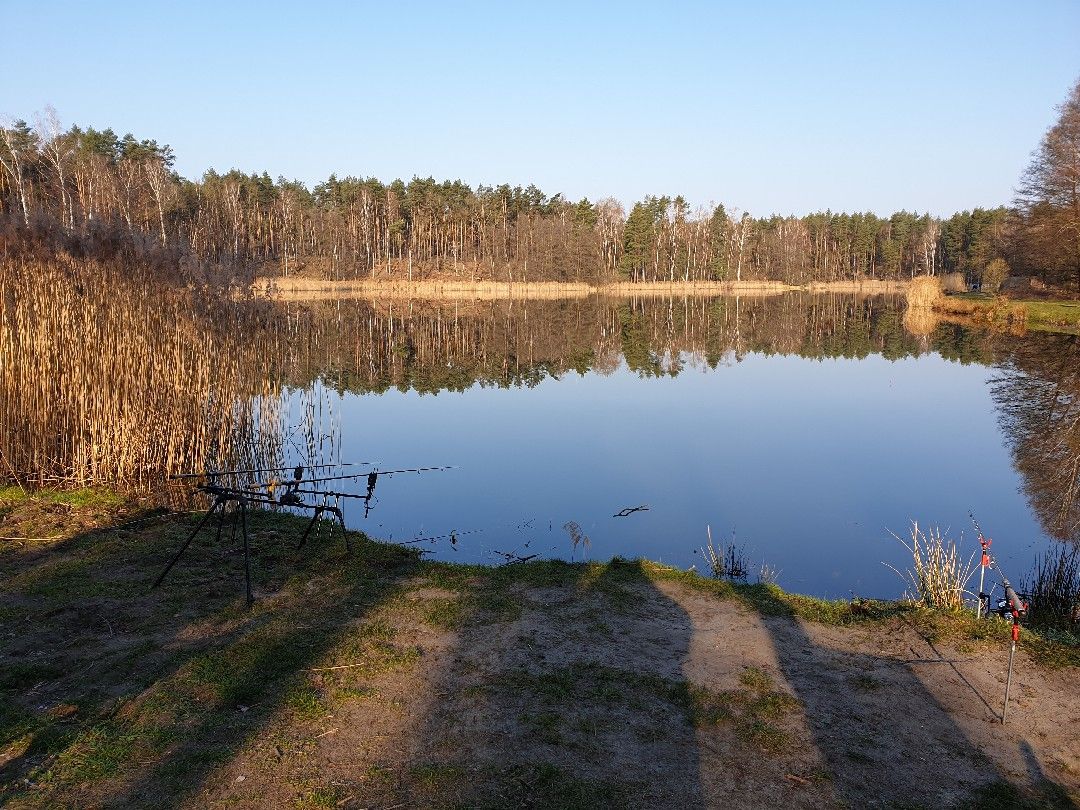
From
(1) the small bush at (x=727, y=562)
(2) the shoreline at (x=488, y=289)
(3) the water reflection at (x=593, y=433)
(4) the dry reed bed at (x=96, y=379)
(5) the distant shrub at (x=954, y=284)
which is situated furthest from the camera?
(5) the distant shrub at (x=954, y=284)

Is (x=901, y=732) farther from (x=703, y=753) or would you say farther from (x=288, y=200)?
(x=288, y=200)

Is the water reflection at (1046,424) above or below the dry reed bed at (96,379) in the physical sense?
below

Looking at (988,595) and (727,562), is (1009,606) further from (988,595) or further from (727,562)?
(727,562)

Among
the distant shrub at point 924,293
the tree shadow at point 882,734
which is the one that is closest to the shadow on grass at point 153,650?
the tree shadow at point 882,734

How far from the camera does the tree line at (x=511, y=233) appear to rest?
2569 inches

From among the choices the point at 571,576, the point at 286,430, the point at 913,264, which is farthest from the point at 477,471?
the point at 913,264

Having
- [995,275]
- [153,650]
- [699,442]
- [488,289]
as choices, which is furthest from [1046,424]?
[488,289]

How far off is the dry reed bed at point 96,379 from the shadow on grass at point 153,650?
2.31 metres

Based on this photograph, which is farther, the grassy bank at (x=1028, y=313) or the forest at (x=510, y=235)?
the forest at (x=510, y=235)

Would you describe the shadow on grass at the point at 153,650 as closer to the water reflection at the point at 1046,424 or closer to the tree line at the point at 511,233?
the water reflection at the point at 1046,424

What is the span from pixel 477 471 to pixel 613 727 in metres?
10.2

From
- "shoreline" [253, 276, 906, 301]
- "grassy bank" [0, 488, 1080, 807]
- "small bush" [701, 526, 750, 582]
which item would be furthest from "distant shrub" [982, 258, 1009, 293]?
"grassy bank" [0, 488, 1080, 807]

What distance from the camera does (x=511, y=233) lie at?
84.0m

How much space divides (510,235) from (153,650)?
80971 millimetres
